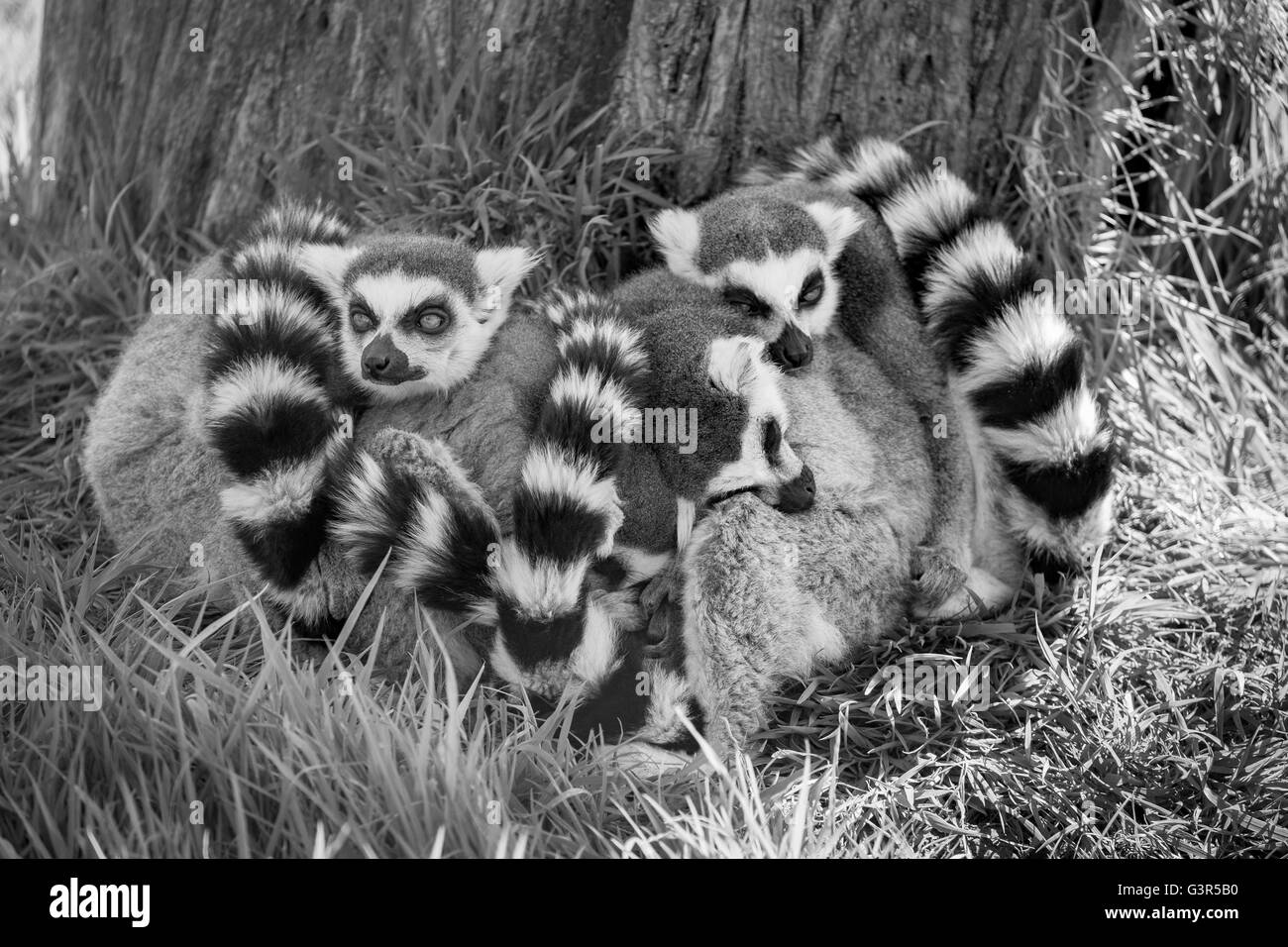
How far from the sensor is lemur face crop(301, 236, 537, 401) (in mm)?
3283

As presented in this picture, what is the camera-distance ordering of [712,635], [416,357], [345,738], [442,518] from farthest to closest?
[416,357], [712,635], [442,518], [345,738]

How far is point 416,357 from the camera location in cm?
330

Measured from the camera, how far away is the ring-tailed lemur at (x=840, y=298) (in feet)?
11.3

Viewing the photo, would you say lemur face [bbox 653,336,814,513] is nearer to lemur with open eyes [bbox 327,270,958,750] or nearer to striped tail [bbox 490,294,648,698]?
lemur with open eyes [bbox 327,270,958,750]

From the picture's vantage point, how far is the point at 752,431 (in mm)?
3180

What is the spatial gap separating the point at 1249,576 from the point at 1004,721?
3.72ft

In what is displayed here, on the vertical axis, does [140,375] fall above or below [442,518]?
above

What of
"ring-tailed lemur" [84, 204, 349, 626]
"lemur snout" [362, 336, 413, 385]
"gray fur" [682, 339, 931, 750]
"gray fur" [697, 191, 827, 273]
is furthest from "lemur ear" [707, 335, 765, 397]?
"ring-tailed lemur" [84, 204, 349, 626]

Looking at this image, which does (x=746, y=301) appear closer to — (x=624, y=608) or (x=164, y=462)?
(x=624, y=608)

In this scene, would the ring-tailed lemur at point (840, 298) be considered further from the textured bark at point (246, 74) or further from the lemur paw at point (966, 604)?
the textured bark at point (246, 74)

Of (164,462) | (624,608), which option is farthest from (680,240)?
(164,462)
